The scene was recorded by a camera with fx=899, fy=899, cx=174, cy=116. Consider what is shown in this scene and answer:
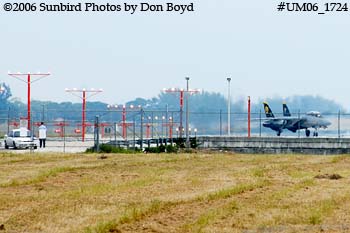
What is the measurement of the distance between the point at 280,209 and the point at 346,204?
59.7 inches

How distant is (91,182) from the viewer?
64.5ft

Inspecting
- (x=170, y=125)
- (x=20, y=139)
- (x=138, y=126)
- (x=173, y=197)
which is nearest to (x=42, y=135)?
(x=20, y=139)

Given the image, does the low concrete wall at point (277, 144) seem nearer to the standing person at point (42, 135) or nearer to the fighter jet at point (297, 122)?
the standing person at point (42, 135)

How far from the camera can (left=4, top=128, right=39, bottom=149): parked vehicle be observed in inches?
1746

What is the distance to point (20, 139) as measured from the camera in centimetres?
4450

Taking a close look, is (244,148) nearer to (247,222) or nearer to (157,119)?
(157,119)

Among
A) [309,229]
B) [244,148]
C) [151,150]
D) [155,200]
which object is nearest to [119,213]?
[155,200]

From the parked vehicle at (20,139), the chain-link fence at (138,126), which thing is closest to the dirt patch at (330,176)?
the chain-link fence at (138,126)

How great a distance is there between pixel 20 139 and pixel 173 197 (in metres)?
29.3

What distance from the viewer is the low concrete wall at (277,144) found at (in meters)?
46.6

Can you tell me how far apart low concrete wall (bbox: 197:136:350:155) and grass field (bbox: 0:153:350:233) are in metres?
20.0

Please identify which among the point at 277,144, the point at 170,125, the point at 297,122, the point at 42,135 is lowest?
the point at 277,144

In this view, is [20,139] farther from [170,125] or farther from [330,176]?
[330,176]

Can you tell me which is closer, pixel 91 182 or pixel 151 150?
pixel 91 182
